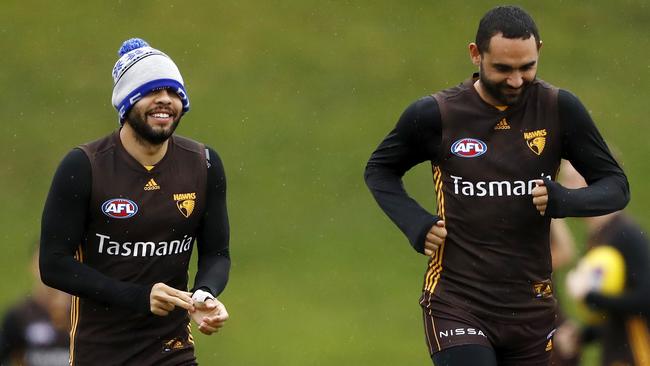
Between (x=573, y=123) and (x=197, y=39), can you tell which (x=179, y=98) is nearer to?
(x=573, y=123)

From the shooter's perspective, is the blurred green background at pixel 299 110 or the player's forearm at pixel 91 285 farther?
the blurred green background at pixel 299 110

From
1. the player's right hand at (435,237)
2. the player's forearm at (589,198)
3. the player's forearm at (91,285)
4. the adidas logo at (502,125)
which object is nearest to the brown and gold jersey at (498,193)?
the adidas logo at (502,125)

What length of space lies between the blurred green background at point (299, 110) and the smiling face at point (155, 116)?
850 centimetres

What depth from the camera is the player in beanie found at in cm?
714

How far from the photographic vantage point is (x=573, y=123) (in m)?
7.49

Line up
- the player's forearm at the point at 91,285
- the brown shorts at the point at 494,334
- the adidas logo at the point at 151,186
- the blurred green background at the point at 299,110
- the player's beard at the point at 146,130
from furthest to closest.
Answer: the blurred green background at the point at 299,110, the brown shorts at the point at 494,334, the adidas logo at the point at 151,186, the player's beard at the point at 146,130, the player's forearm at the point at 91,285

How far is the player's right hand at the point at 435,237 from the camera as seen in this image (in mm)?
7465

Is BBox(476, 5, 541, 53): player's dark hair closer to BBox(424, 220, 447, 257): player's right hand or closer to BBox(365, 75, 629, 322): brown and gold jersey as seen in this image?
BBox(365, 75, 629, 322): brown and gold jersey

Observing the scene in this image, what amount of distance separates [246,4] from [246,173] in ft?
11.8

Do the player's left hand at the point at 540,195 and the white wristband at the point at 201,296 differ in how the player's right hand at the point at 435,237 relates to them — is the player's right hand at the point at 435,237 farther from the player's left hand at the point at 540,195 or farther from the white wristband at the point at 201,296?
the white wristband at the point at 201,296

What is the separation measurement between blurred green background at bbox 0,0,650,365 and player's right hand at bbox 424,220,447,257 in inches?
320

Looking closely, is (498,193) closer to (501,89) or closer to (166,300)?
(501,89)

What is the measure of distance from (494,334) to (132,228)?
1.93m

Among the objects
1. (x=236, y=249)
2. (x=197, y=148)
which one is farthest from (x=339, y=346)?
(x=197, y=148)
